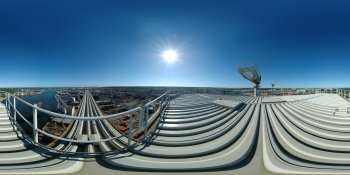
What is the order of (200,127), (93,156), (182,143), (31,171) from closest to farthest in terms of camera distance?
(31,171) < (93,156) < (182,143) < (200,127)

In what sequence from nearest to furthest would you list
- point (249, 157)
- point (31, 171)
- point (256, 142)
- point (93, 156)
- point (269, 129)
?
point (31, 171)
point (249, 157)
point (93, 156)
point (256, 142)
point (269, 129)

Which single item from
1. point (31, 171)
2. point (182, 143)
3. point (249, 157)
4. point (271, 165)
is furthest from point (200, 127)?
point (31, 171)

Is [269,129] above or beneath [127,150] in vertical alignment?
above

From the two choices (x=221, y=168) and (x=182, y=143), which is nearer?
(x=221, y=168)

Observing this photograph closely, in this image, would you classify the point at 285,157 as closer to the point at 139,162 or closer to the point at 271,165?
the point at 271,165

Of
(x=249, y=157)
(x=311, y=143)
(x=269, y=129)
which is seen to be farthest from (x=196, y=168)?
(x=311, y=143)

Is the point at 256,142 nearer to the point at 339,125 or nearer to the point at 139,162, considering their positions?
the point at 139,162

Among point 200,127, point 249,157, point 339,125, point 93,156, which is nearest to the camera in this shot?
point 249,157

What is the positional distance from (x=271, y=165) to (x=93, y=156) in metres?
2.87

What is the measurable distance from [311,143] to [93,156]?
169 inches

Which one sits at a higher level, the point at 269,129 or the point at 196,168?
the point at 269,129

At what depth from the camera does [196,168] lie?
2.74m

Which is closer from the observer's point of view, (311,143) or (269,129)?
(311,143)

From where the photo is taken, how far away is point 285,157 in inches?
119
